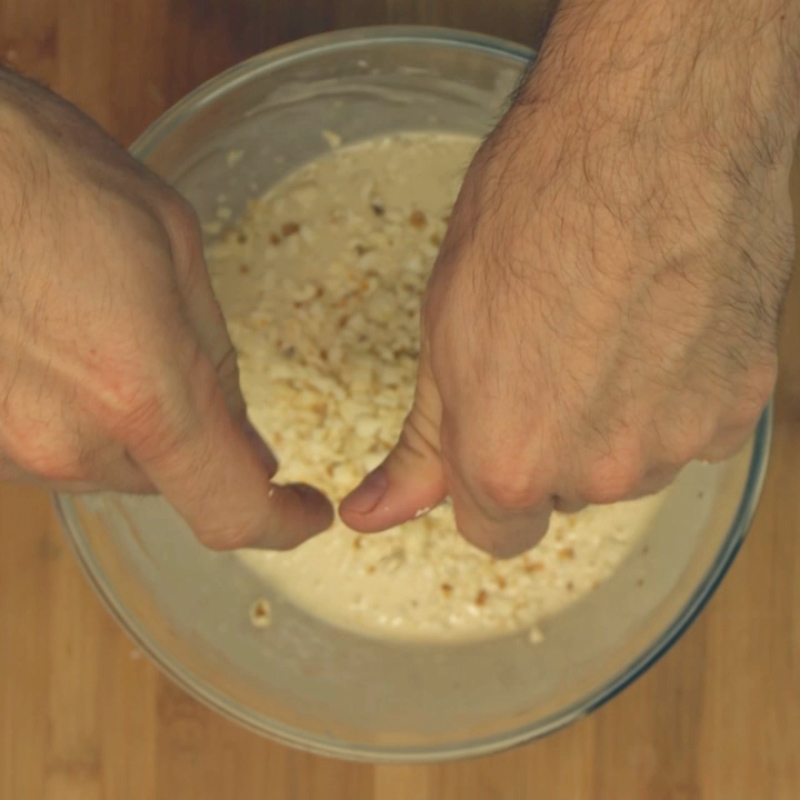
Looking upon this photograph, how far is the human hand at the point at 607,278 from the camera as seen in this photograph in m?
0.46

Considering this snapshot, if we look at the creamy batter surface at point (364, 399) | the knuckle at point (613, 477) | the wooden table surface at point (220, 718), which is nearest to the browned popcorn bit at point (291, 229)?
the creamy batter surface at point (364, 399)

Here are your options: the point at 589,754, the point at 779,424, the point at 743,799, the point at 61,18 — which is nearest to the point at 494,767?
the point at 589,754

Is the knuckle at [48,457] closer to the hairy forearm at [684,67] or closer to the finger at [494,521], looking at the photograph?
the finger at [494,521]

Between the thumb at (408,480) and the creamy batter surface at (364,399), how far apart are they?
11cm

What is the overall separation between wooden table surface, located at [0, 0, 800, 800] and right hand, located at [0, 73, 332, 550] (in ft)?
0.84

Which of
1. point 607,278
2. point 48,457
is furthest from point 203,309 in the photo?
point 607,278

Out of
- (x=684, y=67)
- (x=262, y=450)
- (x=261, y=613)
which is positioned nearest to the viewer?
(x=684, y=67)

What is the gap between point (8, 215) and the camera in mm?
484

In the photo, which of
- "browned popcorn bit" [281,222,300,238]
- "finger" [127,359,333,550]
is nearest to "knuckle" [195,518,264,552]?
"finger" [127,359,333,550]

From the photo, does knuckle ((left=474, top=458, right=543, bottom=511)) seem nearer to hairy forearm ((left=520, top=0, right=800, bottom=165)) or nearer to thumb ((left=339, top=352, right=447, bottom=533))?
thumb ((left=339, top=352, right=447, bottom=533))

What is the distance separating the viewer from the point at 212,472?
57 cm

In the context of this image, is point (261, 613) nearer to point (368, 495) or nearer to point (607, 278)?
point (368, 495)

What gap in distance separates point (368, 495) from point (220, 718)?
0.91 feet

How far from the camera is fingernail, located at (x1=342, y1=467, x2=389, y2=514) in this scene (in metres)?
0.61
